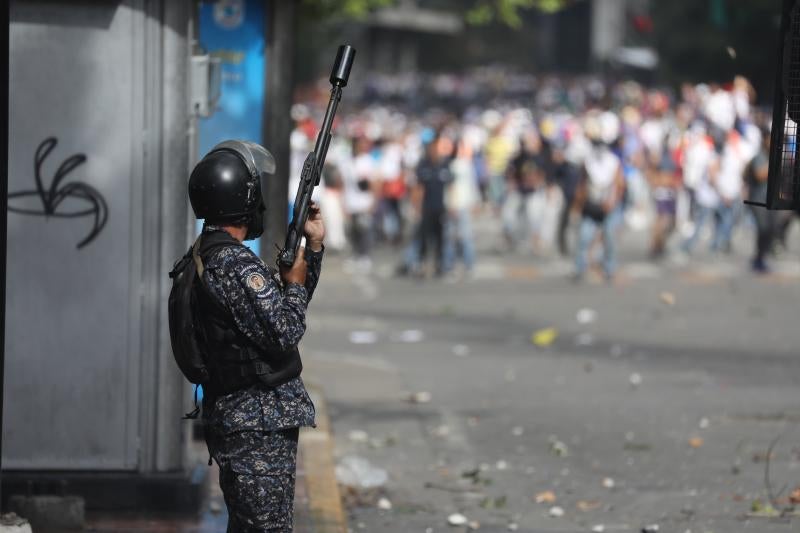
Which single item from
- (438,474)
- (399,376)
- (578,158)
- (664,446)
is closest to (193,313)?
(438,474)

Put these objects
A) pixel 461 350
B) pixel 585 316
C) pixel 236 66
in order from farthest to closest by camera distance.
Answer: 1. pixel 585 316
2. pixel 461 350
3. pixel 236 66

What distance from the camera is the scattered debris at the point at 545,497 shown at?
793 centimetres

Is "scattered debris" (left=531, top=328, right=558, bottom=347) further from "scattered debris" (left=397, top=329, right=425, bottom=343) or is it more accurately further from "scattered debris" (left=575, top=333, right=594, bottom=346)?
"scattered debris" (left=397, top=329, right=425, bottom=343)

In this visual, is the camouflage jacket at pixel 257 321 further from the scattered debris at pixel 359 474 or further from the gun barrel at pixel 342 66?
the scattered debris at pixel 359 474

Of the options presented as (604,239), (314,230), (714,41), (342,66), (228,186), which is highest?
(714,41)

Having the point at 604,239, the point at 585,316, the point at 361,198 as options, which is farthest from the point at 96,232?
the point at 361,198

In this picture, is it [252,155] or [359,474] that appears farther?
[359,474]

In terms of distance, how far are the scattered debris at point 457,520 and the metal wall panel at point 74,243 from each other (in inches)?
62.4

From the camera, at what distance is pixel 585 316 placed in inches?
597

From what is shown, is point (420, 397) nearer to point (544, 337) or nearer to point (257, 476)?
point (544, 337)

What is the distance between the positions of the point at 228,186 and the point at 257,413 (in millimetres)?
694

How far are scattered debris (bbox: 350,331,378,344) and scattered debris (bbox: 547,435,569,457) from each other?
173 inches

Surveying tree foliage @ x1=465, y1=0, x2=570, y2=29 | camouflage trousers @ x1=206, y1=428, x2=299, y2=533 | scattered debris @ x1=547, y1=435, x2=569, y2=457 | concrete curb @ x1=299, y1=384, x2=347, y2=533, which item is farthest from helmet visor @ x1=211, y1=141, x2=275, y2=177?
tree foliage @ x1=465, y1=0, x2=570, y2=29

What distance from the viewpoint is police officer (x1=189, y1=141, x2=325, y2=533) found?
4.65m
